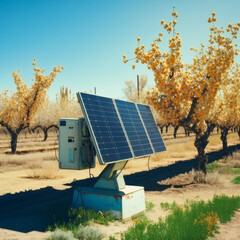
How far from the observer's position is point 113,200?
836 cm

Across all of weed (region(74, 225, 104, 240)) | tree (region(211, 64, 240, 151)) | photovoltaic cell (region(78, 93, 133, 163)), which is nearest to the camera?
weed (region(74, 225, 104, 240))

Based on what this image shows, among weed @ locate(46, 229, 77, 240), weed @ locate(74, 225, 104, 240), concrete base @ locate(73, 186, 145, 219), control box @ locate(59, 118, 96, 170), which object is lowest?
weed @ locate(74, 225, 104, 240)

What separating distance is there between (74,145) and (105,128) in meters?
1.18

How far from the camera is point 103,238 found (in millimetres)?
6930

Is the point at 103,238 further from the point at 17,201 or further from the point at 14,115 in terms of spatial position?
the point at 14,115

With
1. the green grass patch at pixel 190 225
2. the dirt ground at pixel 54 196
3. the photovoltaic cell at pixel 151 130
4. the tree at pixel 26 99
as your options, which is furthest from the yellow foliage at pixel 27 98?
the green grass patch at pixel 190 225

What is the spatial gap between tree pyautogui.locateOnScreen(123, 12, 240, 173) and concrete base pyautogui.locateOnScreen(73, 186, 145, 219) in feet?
21.6

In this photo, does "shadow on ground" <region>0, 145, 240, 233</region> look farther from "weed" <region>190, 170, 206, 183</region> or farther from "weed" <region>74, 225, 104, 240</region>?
"weed" <region>190, 170, 206, 183</region>

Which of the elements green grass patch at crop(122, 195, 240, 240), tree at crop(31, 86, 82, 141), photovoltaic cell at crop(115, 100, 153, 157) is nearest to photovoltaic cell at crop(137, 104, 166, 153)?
photovoltaic cell at crop(115, 100, 153, 157)

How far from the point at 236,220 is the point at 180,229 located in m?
2.68

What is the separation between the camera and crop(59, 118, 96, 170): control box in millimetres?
8805

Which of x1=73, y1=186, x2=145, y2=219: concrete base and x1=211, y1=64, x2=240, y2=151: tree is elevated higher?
x1=211, y1=64, x2=240, y2=151: tree

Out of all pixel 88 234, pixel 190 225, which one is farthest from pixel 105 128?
pixel 190 225

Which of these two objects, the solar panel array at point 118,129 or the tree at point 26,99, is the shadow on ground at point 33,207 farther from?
the tree at point 26,99
